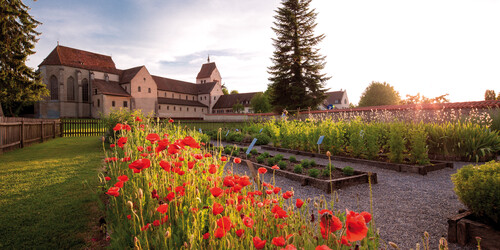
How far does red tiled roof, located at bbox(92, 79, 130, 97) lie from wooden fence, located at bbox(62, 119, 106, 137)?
22237 mm

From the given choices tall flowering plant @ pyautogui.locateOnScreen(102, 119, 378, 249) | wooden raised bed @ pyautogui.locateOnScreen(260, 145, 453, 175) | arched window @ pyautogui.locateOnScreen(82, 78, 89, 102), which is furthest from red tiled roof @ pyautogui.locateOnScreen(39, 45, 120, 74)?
tall flowering plant @ pyautogui.locateOnScreen(102, 119, 378, 249)

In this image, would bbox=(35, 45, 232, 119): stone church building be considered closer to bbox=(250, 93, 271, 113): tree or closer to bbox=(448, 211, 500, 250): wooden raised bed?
bbox=(250, 93, 271, 113): tree

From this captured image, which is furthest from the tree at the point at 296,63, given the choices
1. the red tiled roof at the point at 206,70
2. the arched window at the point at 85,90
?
the red tiled roof at the point at 206,70

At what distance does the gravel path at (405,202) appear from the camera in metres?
2.85

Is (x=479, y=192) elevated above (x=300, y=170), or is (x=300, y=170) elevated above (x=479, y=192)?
(x=479, y=192)

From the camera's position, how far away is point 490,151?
6.76 metres

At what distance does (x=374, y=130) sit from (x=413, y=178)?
2025 millimetres

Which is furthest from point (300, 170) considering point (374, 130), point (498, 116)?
point (498, 116)

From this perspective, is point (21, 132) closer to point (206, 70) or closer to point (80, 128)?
point (80, 128)

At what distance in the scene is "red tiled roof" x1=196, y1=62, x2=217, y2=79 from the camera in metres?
66.4

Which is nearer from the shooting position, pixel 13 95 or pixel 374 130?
pixel 374 130

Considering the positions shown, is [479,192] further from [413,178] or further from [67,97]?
[67,97]

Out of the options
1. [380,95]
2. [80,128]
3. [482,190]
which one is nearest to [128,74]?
[80,128]

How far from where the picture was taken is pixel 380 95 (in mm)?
35125
